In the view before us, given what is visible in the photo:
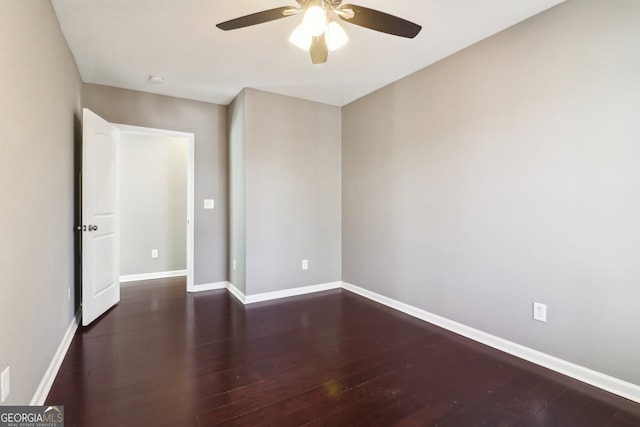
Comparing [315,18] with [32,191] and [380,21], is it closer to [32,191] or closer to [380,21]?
[380,21]

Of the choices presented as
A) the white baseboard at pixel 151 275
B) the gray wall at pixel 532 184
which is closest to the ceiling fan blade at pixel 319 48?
the gray wall at pixel 532 184

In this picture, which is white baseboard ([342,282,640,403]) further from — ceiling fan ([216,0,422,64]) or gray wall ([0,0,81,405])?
gray wall ([0,0,81,405])

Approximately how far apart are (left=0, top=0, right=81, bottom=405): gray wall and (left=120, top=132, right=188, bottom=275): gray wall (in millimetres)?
2142

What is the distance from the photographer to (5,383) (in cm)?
129

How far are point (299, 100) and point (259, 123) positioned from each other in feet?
2.16

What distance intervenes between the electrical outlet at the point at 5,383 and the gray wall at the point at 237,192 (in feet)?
7.38

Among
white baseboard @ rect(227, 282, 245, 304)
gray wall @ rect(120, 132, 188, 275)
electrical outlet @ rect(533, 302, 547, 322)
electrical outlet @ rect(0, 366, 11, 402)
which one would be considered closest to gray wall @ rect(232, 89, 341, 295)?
white baseboard @ rect(227, 282, 245, 304)

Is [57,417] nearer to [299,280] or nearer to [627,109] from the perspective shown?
[299,280]

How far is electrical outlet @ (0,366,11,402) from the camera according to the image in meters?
1.26

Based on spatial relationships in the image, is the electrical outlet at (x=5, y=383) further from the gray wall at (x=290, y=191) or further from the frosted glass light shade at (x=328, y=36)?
the frosted glass light shade at (x=328, y=36)

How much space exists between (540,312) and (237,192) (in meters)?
3.25

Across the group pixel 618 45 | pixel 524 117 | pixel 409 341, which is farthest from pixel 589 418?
pixel 618 45

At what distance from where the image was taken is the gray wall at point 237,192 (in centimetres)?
357

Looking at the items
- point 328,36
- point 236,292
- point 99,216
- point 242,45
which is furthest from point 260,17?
point 236,292
